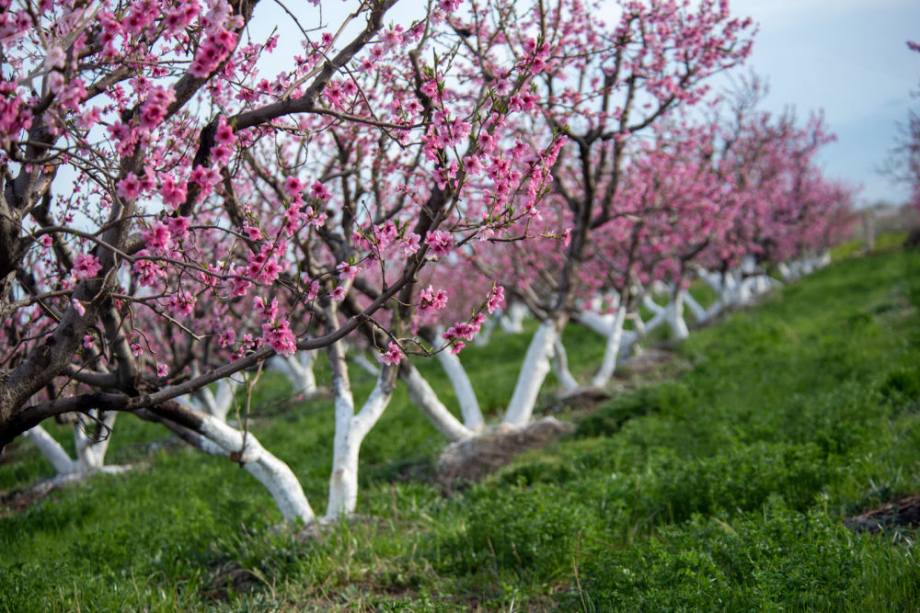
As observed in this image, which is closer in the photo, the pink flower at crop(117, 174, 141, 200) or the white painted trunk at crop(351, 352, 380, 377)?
the pink flower at crop(117, 174, 141, 200)

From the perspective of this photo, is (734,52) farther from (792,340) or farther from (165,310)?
(165,310)

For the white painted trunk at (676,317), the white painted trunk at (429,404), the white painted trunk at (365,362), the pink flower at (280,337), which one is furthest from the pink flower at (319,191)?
the white painted trunk at (676,317)

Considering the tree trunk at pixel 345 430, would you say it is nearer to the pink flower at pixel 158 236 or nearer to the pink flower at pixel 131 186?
the pink flower at pixel 158 236

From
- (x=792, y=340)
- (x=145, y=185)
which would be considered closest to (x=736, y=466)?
(x=145, y=185)

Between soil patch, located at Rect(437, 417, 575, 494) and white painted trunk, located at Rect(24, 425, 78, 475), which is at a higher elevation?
white painted trunk, located at Rect(24, 425, 78, 475)

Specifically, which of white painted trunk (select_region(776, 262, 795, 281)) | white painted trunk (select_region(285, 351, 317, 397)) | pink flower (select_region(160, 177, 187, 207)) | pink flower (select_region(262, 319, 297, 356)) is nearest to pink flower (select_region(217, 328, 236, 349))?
pink flower (select_region(262, 319, 297, 356))

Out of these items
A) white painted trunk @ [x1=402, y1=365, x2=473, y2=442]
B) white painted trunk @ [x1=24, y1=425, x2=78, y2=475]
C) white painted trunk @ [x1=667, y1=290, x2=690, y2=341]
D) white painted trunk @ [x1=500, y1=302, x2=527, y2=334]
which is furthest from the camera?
white painted trunk @ [x1=500, y1=302, x2=527, y2=334]

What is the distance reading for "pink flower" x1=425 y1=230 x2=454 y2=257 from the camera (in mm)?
4206

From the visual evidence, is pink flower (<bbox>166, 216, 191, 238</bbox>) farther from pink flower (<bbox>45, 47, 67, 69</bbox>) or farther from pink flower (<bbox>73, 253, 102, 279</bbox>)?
pink flower (<bbox>45, 47, 67, 69</bbox>)

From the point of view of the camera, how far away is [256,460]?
6.99m

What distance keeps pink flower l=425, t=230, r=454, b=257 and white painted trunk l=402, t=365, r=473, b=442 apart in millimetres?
5461

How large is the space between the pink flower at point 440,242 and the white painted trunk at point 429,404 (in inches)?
215

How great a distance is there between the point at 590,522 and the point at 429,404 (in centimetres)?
436

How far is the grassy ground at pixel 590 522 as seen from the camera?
15.1ft
